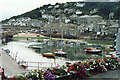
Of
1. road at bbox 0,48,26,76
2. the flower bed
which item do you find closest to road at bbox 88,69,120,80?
the flower bed

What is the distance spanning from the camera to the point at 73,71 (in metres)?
4.38

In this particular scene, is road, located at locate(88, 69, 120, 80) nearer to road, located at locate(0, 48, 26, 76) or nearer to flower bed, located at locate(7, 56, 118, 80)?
flower bed, located at locate(7, 56, 118, 80)

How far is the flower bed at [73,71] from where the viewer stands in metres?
3.98

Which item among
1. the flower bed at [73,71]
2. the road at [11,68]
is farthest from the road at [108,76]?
the road at [11,68]

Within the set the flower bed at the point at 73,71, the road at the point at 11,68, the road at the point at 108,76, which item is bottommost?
the road at the point at 11,68

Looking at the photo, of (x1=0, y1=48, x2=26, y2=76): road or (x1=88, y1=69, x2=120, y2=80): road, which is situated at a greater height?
(x1=88, y1=69, x2=120, y2=80): road

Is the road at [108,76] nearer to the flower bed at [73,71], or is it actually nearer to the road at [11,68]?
the flower bed at [73,71]

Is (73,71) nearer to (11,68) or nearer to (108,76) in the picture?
(108,76)

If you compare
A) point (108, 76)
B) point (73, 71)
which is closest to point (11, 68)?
point (73, 71)

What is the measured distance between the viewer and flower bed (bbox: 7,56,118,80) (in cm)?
398

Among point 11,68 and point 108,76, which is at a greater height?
point 108,76

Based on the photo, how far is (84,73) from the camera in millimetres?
4461

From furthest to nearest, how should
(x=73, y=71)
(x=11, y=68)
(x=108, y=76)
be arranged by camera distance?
(x=11, y=68) < (x=108, y=76) < (x=73, y=71)

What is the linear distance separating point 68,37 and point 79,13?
3664 cm
